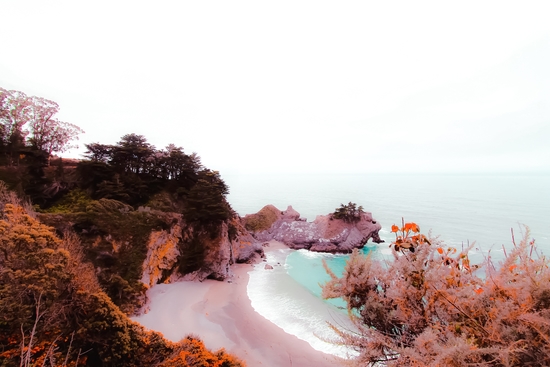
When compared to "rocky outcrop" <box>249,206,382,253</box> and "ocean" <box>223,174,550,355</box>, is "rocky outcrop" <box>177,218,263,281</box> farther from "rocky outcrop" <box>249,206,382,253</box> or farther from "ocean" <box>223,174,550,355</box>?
"rocky outcrop" <box>249,206,382,253</box>

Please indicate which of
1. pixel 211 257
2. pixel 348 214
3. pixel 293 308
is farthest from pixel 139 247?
pixel 348 214

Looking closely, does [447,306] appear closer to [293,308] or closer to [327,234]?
[293,308]

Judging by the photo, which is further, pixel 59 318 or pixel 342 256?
pixel 342 256

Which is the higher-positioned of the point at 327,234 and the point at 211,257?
the point at 211,257

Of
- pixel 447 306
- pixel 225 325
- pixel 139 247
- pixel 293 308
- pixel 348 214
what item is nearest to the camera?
pixel 447 306

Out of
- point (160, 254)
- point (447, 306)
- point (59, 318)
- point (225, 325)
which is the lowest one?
point (225, 325)

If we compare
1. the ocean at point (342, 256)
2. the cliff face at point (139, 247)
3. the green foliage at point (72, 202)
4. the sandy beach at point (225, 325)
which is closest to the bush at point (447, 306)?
the ocean at point (342, 256)
